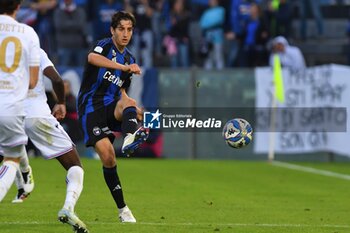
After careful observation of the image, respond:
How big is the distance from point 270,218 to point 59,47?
14.1 meters

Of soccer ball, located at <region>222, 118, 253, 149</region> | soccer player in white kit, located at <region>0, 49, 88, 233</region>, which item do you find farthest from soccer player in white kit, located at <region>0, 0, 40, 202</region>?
soccer ball, located at <region>222, 118, 253, 149</region>

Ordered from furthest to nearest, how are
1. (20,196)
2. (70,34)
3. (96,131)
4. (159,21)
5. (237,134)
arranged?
1. (159,21)
2. (70,34)
3. (20,196)
4. (237,134)
5. (96,131)

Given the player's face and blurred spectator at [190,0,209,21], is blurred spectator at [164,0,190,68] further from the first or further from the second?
the player's face

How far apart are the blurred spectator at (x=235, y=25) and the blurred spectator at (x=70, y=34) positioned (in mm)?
3742

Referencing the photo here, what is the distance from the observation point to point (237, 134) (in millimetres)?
12141

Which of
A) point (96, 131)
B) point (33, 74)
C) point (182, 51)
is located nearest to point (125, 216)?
point (96, 131)

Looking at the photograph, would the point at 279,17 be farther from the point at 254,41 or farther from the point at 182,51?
the point at 182,51

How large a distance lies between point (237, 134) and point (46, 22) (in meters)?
13.7

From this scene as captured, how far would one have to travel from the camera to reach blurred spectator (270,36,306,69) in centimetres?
2427

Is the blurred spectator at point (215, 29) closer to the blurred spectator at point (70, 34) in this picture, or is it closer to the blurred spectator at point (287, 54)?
the blurred spectator at point (287, 54)

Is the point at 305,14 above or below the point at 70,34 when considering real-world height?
above

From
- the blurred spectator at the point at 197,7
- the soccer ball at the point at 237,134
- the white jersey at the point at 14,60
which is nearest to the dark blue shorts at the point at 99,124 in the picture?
the soccer ball at the point at 237,134

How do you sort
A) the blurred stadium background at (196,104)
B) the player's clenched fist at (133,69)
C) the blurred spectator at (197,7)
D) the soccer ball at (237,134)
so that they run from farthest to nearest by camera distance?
1. the blurred spectator at (197,7)
2. the blurred stadium background at (196,104)
3. the soccer ball at (237,134)
4. the player's clenched fist at (133,69)

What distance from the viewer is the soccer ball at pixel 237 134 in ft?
39.4
